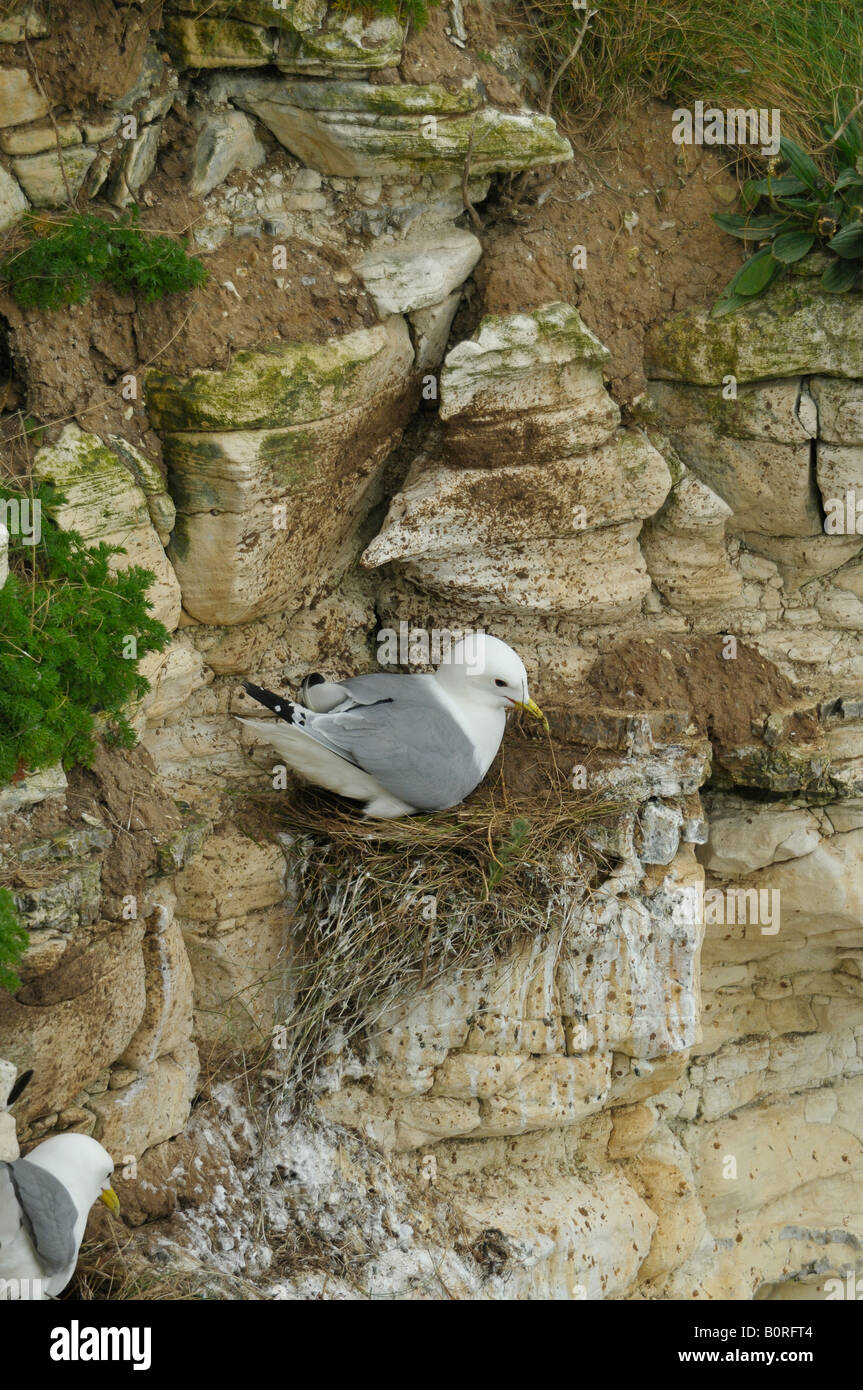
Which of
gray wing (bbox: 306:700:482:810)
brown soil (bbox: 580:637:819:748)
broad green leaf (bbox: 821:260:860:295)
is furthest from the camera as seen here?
brown soil (bbox: 580:637:819:748)

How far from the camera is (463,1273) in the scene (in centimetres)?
488

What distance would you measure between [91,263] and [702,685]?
2.69 m

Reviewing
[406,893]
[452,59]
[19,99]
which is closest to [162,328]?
[19,99]

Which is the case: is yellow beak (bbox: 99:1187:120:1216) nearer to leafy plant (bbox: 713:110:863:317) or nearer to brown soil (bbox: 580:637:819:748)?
brown soil (bbox: 580:637:819:748)

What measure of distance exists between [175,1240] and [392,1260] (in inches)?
30.2

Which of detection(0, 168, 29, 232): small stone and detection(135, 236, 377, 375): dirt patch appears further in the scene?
detection(135, 236, 377, 375): dirt patch

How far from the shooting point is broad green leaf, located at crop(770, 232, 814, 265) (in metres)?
4.97

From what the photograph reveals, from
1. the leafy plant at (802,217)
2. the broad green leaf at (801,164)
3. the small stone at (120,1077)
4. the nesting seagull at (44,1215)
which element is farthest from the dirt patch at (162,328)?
the nesting seagull at (44,1215)

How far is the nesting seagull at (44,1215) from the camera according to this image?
11.4ft

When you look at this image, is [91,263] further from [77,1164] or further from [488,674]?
[77,1164]

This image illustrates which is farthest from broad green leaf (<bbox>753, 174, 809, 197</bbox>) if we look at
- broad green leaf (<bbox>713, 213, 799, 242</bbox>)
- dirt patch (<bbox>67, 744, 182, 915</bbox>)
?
dirt patch (<bbox>67, 744, 182, 915</bbox>)

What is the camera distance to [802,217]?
4.97 meters

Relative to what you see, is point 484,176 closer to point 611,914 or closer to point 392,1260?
point 611,914

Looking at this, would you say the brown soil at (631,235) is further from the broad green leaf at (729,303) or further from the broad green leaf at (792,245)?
the broad green leaf at (792,245)
